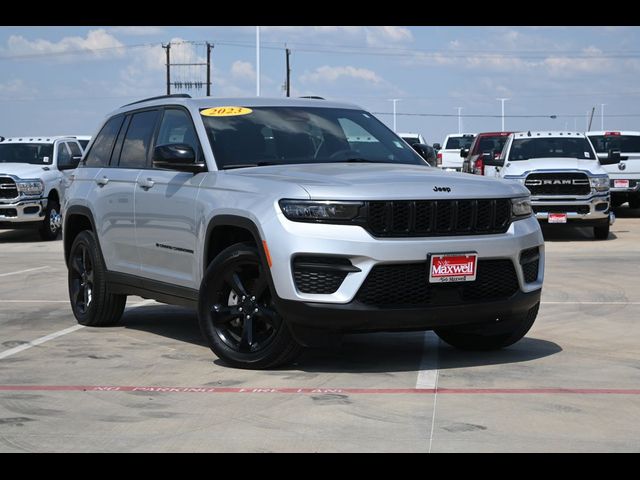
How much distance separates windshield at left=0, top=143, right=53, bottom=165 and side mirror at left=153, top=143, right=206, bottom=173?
1541cm

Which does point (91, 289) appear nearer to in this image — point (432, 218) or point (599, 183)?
point (432, 218)

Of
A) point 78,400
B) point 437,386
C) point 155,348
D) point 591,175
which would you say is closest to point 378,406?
point 437,386

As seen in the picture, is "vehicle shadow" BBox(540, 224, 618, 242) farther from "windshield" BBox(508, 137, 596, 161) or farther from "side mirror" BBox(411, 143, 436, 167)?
"side mirror" BBox(411, 143, 436, 167)

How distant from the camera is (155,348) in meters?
8.77

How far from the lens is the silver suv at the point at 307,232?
7148 millimetres

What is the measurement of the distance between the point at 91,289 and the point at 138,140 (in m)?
1.36

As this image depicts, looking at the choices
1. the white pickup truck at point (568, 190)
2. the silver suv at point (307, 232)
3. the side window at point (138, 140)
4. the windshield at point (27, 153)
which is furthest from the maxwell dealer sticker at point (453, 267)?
the windshield at point (27, 153)

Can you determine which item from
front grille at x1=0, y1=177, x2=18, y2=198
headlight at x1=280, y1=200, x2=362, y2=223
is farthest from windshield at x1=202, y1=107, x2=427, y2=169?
front grille at x1=0, y1=177, x2=18, y2=198

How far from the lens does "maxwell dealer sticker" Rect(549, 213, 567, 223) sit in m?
20.1

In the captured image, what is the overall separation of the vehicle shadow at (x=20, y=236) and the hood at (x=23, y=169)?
4.43 feet

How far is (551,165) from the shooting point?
67.5 feet

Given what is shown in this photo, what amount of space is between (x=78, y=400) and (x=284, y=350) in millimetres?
1367

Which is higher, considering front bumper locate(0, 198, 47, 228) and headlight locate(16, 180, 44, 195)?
headlight locate(16, 180, 44, 195)

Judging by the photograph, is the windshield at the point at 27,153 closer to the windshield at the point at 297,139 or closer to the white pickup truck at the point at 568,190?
the white pickup truck at the point at 568,190
